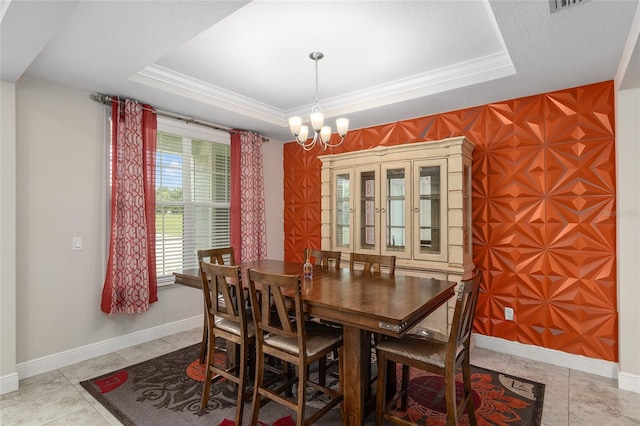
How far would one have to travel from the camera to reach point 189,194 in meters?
3.92

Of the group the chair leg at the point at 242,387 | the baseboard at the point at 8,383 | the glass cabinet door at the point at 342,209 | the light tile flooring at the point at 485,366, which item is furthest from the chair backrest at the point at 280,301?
the baseboard at the point at 8,383

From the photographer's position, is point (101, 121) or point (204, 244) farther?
point (204, 244)

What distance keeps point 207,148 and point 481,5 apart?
10.5ft

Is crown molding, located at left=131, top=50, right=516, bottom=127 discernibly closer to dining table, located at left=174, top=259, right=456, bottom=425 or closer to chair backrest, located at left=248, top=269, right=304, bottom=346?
dining table, located at left=174, top=259, right=456, bottom=425

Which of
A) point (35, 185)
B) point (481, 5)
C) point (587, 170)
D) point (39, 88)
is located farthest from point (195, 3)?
point (587, 170)

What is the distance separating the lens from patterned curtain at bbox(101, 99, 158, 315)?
10.2 ft

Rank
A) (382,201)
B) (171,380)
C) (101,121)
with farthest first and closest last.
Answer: (382,201) → (101,121) → (171,380)

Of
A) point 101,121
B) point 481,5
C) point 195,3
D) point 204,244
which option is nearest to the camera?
point 195,3

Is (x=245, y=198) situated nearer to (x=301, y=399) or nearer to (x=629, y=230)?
(x=301, y=399)

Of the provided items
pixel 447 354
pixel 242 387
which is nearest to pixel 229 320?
pixel 242 387

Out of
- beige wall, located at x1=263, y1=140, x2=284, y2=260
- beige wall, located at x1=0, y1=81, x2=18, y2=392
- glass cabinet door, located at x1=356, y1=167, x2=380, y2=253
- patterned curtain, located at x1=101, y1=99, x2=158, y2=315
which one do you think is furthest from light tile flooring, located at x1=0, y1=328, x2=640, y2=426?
beige wall, located at x1=263, y1=140, x2=284, y2=260

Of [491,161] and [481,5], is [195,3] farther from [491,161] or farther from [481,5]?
[491,161]

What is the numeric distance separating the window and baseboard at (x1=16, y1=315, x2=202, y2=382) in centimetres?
55

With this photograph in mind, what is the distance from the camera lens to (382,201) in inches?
143
